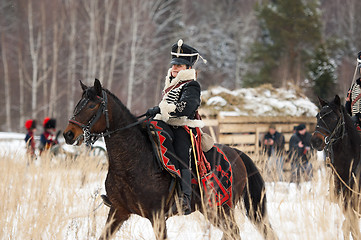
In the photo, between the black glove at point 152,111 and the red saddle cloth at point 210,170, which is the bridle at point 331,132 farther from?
the black glove at point 152,111

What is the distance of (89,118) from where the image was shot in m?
2.99

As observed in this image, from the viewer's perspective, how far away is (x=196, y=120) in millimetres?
3582

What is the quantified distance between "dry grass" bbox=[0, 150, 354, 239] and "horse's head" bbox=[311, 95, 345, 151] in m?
0.43

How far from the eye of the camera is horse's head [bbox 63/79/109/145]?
289cm

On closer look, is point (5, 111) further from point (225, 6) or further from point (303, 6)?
point (225, 6)

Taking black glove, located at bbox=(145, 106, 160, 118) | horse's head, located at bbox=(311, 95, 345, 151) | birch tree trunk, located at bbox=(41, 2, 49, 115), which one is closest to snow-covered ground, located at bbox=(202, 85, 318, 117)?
horse's head, located at bbox=(311, 95, 345, 151)

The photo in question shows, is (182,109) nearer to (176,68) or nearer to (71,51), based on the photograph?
(176,68)

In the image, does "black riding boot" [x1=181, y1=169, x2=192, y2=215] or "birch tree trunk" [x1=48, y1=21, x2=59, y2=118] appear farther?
"birch tree trunk" [x1=48, y1=21, x2=59, y2=118]

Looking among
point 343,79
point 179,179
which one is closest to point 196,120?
point 179,179

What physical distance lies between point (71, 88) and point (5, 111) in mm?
3621

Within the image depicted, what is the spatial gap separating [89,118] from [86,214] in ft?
4.74

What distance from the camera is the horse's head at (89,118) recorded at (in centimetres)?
289

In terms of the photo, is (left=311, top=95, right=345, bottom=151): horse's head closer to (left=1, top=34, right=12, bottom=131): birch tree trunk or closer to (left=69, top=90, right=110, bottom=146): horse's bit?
(left=69, top=90, right=110, bottom=146): horse's bit

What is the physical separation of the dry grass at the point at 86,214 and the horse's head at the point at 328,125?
435 mm
